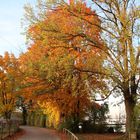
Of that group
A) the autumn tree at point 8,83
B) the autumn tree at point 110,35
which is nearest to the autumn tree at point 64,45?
the autumn tree at point 110,35

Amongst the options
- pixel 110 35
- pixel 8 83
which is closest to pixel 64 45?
pixel 110 35

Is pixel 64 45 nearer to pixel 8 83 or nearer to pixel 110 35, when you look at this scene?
pixel 110 35

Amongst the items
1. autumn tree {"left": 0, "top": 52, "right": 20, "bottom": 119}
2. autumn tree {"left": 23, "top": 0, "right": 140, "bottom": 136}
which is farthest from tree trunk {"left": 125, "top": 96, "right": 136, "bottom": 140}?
autumn tree {"left": 0, "top": 52, "right": 20, "bottom": 119}

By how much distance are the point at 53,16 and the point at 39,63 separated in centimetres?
363

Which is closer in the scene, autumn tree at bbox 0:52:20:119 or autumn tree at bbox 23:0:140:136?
autumn tree at bbox 23:0:140:136

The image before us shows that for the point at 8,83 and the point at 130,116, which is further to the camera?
the point at 8,83

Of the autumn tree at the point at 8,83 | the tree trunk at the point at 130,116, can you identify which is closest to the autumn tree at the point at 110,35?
the tree trunk at the point at 130,116

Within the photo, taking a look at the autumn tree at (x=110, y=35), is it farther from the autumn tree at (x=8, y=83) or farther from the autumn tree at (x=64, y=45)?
the autumn tree at (x=8, y=83)

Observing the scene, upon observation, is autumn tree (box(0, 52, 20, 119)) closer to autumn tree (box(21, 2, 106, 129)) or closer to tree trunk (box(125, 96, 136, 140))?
autumn tree (box(21, 2, 106, 129))

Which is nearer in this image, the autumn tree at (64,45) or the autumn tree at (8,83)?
the autumn tree at (64,45)

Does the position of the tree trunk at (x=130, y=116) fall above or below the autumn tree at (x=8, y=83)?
below

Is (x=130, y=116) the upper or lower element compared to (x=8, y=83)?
lower

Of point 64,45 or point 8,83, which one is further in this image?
point 8,83

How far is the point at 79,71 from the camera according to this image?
2761 centimetres
